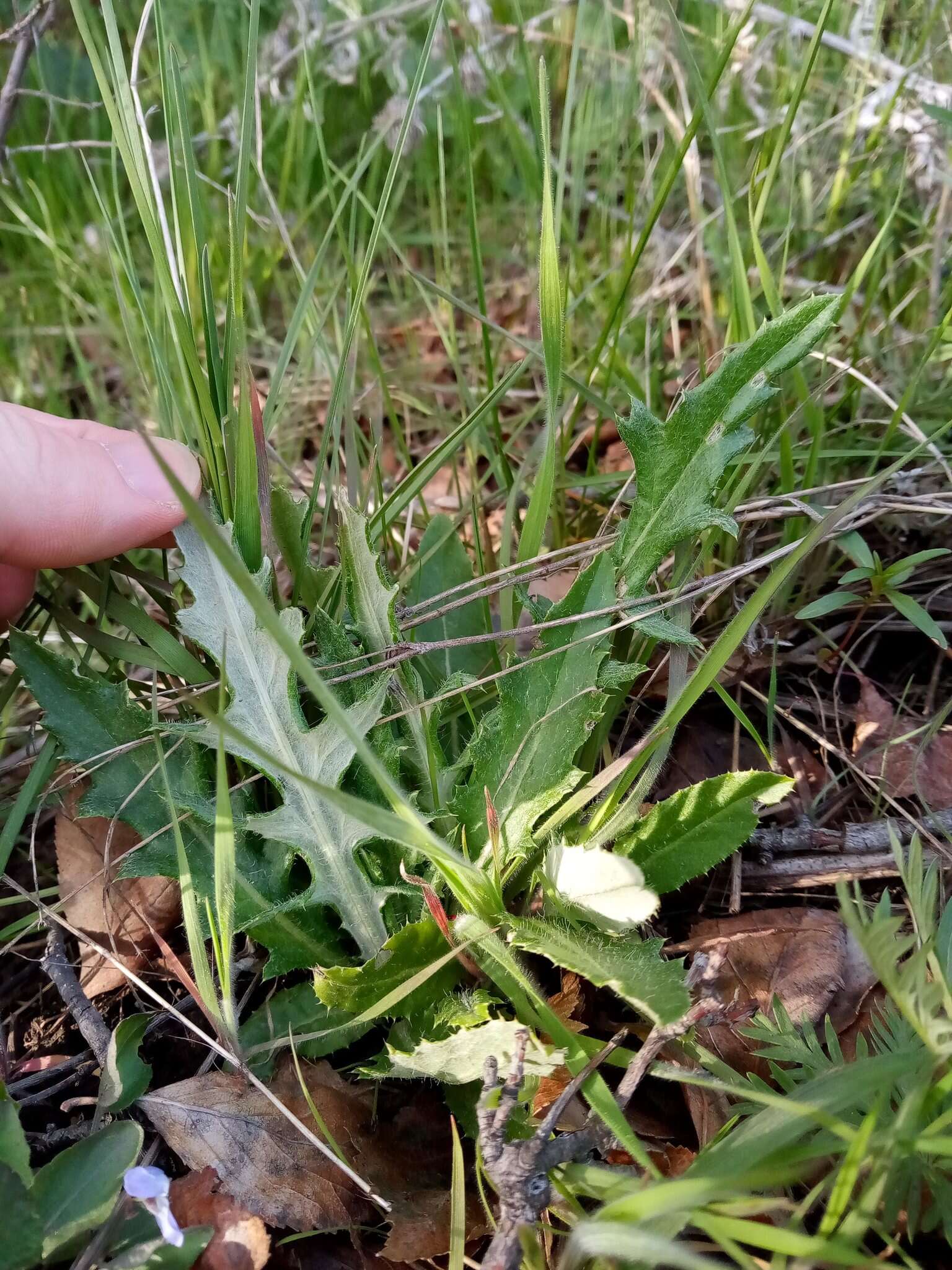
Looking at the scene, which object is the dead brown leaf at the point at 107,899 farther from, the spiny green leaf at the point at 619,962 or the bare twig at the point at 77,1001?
the spiny green leaf at the point at 619,962

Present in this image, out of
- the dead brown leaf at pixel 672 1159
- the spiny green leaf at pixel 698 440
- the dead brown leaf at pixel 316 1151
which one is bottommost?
the dead brown leaf at pixel 316 1151

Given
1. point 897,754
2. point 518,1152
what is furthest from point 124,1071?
point 897,754

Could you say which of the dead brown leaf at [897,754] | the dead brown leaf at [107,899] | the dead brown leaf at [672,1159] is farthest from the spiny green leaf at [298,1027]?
the dead brown leaf at [897,754]

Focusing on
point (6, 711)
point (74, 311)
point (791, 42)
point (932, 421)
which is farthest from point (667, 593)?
point (74, 311)

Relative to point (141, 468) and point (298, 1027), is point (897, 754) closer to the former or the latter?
point (298, 1027)

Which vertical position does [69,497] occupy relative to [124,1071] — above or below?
above

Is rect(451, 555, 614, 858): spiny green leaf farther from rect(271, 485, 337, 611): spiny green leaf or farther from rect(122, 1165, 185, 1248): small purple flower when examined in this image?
rect(122, 1165, 185, 1248): small purple flower
